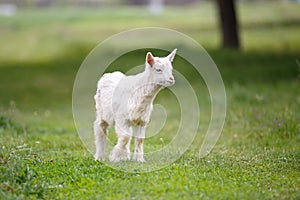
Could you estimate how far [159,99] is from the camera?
1633cm

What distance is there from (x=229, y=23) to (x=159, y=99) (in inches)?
239

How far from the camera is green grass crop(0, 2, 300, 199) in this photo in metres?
6.68

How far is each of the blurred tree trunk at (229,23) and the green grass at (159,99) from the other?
72cm

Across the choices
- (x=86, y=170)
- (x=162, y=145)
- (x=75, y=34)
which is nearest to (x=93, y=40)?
(x=75, y=34)

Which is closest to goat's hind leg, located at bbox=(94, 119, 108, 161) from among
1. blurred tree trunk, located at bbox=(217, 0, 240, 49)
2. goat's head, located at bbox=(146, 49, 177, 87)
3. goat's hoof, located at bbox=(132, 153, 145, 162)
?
goat's hoof, located at bbox=(132, 153, 145, 162)

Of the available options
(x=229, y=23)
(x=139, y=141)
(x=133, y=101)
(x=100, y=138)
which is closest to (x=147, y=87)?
(x=133, y=101)

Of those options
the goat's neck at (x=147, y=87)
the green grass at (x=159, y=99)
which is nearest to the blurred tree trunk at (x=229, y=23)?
the green grass at (x=159, y=99)

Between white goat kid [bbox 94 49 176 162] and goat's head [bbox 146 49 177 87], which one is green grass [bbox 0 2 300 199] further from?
goat's head [bbox 146 49 177 87]

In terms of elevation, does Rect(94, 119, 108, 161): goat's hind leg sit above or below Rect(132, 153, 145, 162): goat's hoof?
above

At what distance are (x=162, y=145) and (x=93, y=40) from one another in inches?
630

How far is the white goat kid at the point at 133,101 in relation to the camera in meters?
7.47

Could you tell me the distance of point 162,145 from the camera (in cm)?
934

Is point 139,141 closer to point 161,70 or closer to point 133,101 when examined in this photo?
point 133,101

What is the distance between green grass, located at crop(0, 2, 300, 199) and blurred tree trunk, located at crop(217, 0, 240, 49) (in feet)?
2.37
